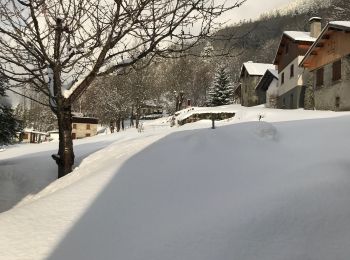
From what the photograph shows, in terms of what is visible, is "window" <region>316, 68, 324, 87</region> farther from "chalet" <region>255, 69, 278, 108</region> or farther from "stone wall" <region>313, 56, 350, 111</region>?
"chalet" <region>255, 69, 278, 108</region>

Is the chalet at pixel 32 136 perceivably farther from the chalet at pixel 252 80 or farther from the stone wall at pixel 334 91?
the stone wall at pixel 334 91

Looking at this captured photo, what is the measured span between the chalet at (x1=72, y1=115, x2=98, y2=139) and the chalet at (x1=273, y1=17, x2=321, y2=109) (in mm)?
31465

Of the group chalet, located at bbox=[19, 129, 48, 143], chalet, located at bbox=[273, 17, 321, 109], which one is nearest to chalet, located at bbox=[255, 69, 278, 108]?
chalet, located at bbox=[273, 17, 321, 109]

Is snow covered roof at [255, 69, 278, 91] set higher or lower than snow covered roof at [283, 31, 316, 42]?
lower

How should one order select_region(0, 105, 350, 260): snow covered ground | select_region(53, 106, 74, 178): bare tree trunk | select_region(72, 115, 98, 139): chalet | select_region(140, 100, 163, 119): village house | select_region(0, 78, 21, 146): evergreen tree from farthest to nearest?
select_region(140, 100, 163, 119): village house, select_region(72, 115, 98, 139): chalet, select_region(0, 78, 21, 146): evergreen tree, select_region(53, 106, 74, 178): bare tree trunk, select_region(0, 105, 350, 260): snow covered ground

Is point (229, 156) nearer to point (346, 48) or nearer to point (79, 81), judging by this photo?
point (79, 81)

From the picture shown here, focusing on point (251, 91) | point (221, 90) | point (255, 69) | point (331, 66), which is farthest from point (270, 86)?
point (331, 66)

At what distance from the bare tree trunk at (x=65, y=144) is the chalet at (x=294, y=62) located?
26.1 meters

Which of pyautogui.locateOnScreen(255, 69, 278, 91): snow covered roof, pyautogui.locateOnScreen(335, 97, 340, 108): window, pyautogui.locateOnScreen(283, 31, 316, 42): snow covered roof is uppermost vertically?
pyautogui.locateOnScreen(283, 31, 316, 42): snow covered roof

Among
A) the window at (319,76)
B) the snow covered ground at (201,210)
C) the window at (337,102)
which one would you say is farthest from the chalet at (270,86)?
the snow covered ground at (201,210)

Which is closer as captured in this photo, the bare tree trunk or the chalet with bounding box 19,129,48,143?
the bare tree trunk

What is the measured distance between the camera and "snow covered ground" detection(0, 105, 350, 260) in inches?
118

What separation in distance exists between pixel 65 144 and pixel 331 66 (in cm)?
2194

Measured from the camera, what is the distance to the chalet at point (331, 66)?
2361 cm
